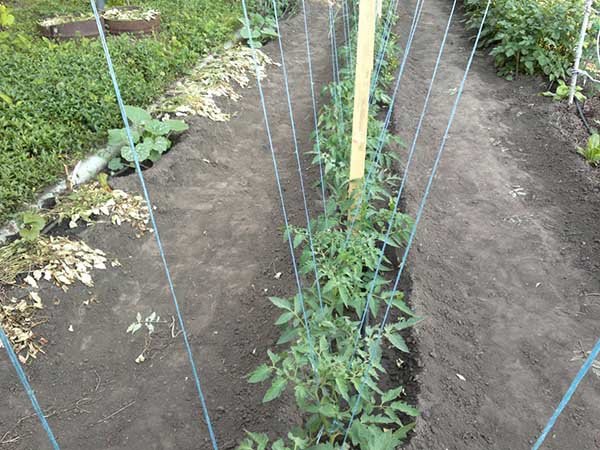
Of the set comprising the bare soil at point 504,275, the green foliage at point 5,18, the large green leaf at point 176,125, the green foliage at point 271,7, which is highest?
the green foliage at point 5,18

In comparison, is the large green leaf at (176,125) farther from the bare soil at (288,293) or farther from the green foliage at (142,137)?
the bare soil at (288,293)

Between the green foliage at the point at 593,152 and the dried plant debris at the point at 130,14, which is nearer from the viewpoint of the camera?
the green foliage at the point at 593,152

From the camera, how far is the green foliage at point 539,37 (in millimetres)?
4863

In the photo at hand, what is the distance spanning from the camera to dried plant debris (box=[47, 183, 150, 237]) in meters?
2.97

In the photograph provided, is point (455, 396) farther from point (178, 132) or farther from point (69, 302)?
point (178, 132)

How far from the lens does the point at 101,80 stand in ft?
13.4

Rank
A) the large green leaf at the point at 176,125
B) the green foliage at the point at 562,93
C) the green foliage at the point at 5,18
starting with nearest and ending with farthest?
the large green leaf at the point at 176,125
the green foliage at the point at 562,93
the green foliage at the point at 5,18

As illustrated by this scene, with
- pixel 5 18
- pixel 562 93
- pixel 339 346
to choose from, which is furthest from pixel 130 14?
pixel 339 346

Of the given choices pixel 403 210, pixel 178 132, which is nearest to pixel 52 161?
pixel 178 132

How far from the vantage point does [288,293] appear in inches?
105

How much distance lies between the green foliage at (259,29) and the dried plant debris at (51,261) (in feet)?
12.8

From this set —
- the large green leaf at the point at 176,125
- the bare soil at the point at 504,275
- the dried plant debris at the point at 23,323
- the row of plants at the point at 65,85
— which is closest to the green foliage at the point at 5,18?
the row of plants at the point at 65,85

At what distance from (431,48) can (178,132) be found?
13.0ft

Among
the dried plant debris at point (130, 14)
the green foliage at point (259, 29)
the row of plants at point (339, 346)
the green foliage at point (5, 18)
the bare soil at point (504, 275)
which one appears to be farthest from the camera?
the green foliage at point (259, 29)
